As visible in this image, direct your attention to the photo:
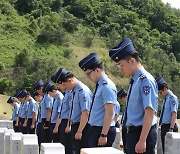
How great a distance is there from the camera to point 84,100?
7109 mm

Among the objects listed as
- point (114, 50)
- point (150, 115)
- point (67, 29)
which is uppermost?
point (67, 29)

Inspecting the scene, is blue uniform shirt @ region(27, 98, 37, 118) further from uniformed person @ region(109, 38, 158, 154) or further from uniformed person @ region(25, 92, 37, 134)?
uniformed person @ region(109, 38, 158, 154)

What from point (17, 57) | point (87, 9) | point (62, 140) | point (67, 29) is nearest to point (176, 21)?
point (87, 9)

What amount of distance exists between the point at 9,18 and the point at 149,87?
179 ft

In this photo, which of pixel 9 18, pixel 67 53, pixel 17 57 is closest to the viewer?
pixel 17 57

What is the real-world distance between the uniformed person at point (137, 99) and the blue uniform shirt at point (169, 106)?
3411 millimetres

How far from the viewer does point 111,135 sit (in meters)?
6.16

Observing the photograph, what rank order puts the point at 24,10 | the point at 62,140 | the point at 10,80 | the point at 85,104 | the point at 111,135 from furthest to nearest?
the point at 24,10, the point at 10,80, the point at 62,140, the point at 85,104, the point at 111,135

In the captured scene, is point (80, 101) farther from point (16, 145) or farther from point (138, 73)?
point (138, 73)

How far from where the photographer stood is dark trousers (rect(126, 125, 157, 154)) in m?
5.18

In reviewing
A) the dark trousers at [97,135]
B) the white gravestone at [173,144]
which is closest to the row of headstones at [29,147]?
the dark trousers at [97,135]

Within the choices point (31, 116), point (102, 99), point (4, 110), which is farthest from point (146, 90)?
point (4, 110)

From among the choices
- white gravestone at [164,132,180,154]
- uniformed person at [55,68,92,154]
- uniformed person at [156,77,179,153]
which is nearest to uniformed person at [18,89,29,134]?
uniformed person at [156,77,179,153]

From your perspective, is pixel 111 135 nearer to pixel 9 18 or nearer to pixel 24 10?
pixel 9 18
